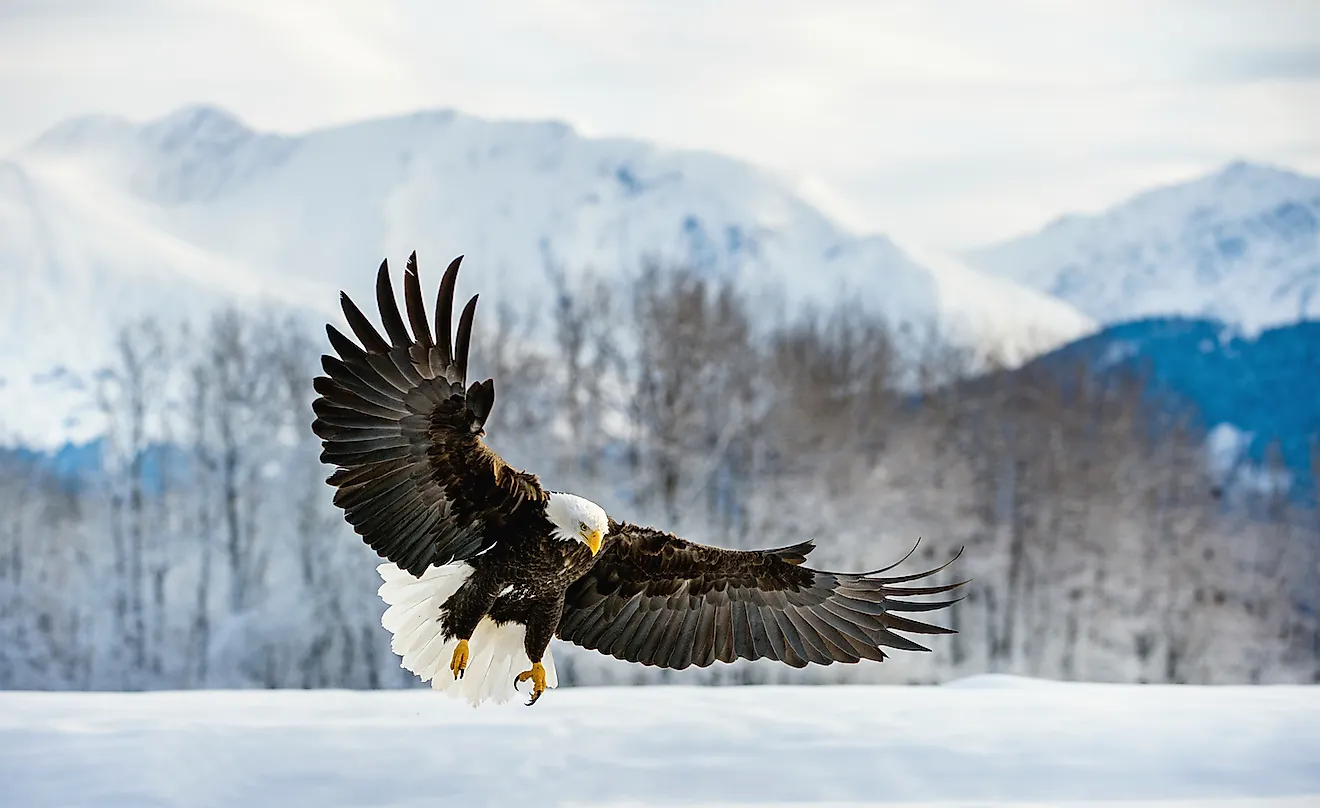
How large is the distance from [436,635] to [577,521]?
2.20ft

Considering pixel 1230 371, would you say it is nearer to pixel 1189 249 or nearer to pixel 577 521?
pixel 577 521

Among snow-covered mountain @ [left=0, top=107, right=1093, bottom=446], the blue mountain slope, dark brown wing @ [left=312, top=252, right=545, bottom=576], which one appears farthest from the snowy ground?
snow-covered mountain @ [left=0, top=107, right=1093, bottom=446]

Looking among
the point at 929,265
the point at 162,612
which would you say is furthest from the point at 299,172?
the point at 162,612

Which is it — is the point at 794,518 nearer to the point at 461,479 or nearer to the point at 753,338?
the point at 753,338

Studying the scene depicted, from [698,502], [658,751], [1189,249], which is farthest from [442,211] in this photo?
[658,751]

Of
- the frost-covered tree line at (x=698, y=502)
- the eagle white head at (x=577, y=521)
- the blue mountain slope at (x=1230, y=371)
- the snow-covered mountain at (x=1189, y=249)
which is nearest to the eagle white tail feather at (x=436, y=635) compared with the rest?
the eagle white head at (x=577, y=521)

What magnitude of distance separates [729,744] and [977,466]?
61.0 ft

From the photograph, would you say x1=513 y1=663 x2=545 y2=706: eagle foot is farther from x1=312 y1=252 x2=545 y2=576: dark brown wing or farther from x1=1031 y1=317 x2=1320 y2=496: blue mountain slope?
x1=1031 y1=317 x2=1320 y2=496: blue mountain slope

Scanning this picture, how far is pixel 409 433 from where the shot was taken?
361 cm

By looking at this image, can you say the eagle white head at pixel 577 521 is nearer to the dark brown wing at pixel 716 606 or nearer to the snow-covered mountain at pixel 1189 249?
the dark brown wing at pixel 716 606

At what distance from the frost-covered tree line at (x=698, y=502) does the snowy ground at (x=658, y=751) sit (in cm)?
1230

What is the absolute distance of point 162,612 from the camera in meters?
20.9

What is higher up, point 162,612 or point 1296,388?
point 1296,388

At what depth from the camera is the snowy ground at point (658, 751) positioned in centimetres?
454
